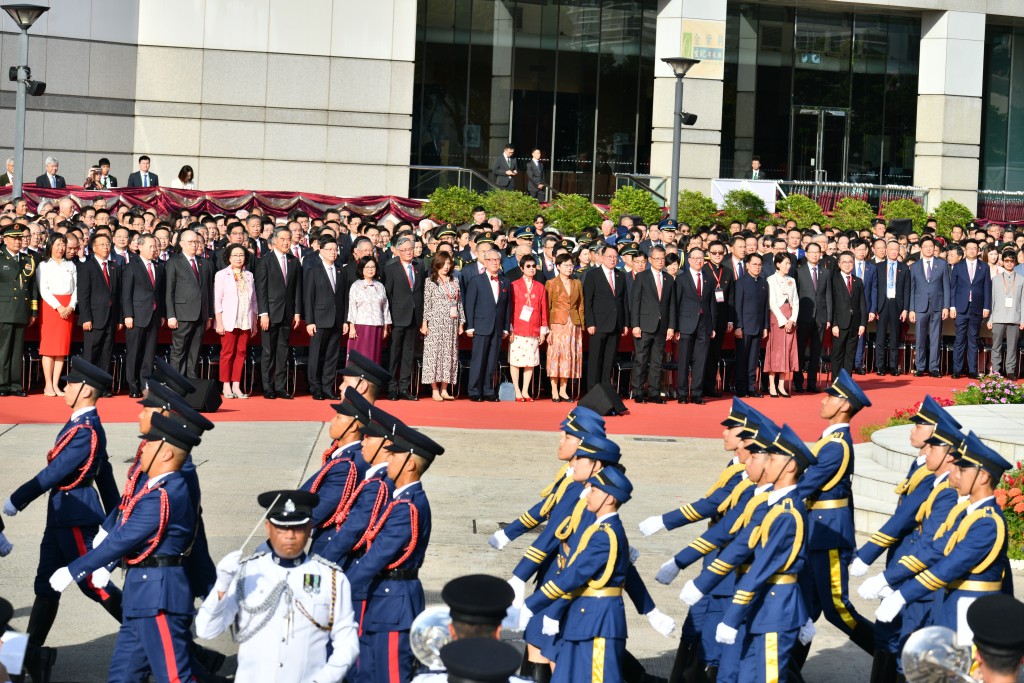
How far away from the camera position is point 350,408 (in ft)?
27.1

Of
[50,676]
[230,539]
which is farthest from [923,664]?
[230,539]

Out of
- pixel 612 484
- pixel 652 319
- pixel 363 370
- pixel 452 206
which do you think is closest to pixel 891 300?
pixel 652 319

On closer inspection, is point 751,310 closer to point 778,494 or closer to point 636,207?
point 636,207

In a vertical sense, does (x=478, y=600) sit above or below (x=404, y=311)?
below

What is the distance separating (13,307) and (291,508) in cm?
1195

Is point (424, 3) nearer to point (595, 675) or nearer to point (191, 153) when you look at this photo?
point (191, 153)

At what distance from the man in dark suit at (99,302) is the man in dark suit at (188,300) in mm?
635

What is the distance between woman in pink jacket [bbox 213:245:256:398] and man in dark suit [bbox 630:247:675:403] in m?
4.92

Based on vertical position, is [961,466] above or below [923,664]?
above

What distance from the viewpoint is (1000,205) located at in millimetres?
37125

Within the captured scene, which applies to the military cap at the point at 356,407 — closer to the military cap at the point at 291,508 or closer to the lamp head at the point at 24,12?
the military cap at the point at 291,508

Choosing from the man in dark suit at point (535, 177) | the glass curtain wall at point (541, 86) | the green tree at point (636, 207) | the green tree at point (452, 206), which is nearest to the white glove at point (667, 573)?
the green tree at point (452, 206)

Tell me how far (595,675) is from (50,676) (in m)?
3.13

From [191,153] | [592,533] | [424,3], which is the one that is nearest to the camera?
[592,533]
